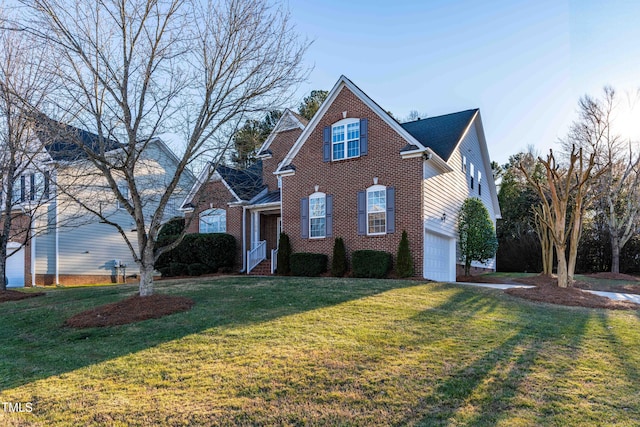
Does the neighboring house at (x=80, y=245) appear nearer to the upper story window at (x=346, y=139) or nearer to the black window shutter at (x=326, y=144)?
the black window shutter at (x=326, y=144)

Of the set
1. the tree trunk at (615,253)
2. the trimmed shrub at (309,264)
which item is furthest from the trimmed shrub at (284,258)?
the tree trunk at (615,253)

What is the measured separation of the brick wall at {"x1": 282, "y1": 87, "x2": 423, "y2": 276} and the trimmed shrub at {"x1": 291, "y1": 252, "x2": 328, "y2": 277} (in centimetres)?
46

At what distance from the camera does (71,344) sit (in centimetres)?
708

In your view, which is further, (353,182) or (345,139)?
(345,139)

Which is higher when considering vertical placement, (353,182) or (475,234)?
(353,182)

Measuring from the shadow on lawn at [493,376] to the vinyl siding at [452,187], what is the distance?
731 centimetres

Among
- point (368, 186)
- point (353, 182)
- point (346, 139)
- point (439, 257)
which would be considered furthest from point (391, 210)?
point (346, 139)

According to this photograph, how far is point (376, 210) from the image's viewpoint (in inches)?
600

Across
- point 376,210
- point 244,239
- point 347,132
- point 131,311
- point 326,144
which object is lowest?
point 131,311

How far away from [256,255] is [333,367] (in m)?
14.0

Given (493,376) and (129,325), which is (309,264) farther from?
(493,376)

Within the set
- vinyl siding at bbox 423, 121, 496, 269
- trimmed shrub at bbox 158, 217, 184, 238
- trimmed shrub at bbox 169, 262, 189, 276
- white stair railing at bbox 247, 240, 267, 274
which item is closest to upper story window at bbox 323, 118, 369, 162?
vinyl siding at bbox 423, 121, 496, 269

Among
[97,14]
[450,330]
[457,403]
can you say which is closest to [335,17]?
[97,14]

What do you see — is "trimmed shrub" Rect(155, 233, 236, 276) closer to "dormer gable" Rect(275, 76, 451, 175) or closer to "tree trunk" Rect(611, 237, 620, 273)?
"dormer gable" Rect(275, 76, 451, 175)
